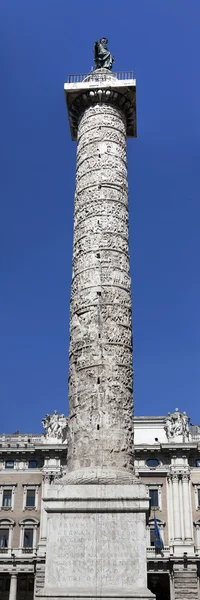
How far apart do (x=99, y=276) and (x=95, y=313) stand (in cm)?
72

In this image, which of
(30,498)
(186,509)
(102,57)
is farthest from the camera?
(30,498)

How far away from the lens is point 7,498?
30.1m

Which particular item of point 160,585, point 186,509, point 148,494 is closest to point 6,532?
point 148,494

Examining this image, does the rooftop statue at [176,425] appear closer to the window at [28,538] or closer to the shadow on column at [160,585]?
the shadow on column at [160,585]

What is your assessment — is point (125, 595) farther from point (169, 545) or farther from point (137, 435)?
point (137, 435)

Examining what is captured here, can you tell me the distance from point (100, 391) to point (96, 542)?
228 cm

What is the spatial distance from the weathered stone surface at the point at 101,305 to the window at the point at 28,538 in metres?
20.7

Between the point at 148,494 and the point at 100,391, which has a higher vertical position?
the point at 148,494

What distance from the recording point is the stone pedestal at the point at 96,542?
341 inches

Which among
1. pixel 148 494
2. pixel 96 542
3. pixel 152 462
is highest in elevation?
pixel 152 462

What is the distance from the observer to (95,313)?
1080 cm

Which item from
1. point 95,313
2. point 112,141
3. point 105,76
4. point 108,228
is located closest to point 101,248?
point 108,228

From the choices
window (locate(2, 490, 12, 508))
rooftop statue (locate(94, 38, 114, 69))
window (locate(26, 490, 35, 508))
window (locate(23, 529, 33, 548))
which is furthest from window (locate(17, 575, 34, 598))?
rooftop statue (locate(94, 38, 114, 69))

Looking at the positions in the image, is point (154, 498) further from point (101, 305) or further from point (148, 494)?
point (101, 305)
